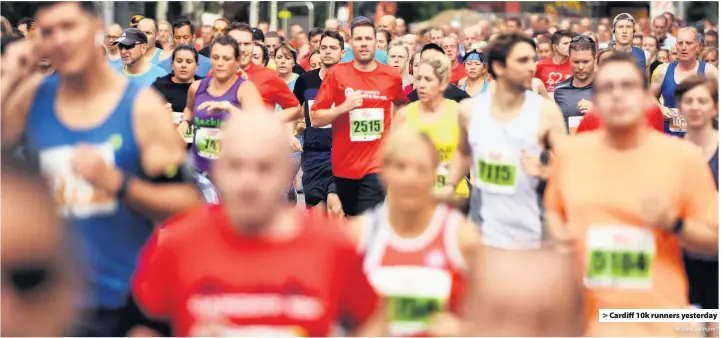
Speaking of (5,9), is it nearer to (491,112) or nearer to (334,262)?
(491,112)

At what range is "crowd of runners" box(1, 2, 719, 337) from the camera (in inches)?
133

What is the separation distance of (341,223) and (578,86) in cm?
471

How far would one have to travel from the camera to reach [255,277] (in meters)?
3.33

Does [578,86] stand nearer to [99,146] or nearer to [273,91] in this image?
[273,91]

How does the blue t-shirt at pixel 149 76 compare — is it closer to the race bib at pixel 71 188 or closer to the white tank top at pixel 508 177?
the white tank top at pixel 508 177

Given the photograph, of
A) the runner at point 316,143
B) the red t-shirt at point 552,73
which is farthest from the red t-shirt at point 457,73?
the runner at point 316,143

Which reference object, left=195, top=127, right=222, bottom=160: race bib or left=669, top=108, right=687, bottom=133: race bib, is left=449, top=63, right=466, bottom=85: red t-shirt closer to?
left=669, top=108, right=687, bottom=133: race bib

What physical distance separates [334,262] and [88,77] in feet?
4.81

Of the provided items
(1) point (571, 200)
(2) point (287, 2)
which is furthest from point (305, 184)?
(2) point (287, 2)

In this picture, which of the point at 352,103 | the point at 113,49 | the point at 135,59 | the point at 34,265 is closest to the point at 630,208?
the point at 34,265

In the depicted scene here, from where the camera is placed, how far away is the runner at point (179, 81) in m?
9.28

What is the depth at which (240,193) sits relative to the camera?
3.19m

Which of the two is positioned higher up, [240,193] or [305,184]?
[240,193]

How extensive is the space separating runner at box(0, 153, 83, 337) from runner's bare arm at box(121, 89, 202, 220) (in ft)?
2.01
